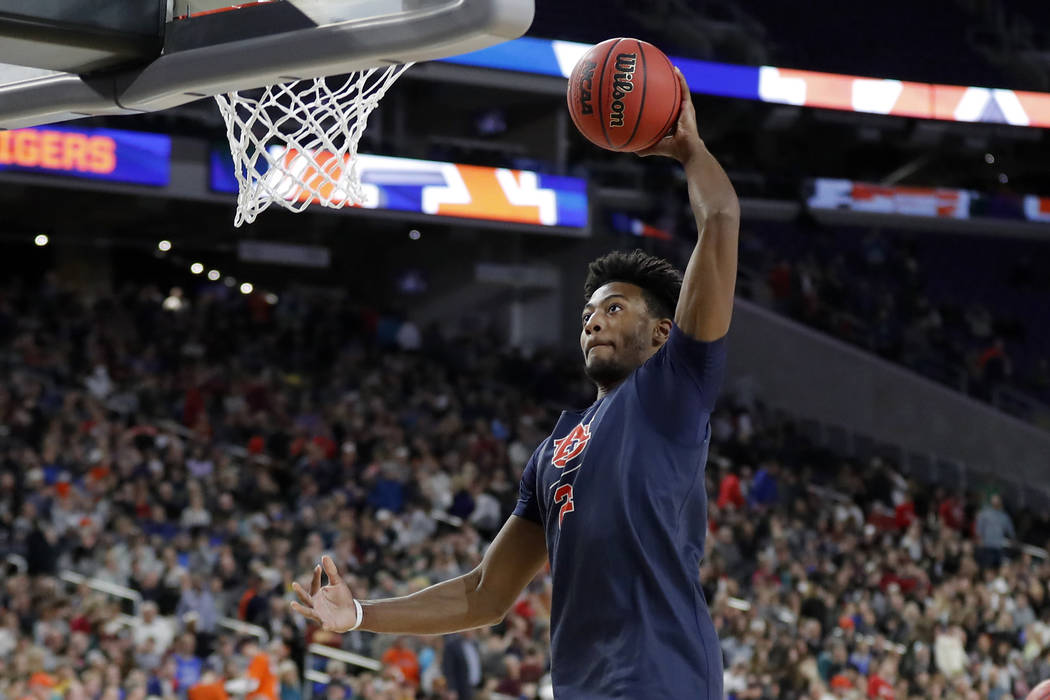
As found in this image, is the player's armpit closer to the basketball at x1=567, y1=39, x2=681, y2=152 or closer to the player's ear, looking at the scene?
the player's ear

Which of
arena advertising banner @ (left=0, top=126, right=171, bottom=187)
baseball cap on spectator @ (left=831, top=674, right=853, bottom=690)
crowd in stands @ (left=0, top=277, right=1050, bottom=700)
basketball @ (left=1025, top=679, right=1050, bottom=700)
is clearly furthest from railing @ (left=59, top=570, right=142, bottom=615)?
basketball @ (left=1025, top=679, right=1050, bottom=700)

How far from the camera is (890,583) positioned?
14.3 metres

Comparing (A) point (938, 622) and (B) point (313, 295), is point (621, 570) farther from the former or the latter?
(B) point (313, 295)

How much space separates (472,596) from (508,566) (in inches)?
4.7

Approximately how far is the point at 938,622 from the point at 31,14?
37.8ft

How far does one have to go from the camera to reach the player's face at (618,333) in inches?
119

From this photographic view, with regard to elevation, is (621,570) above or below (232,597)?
above

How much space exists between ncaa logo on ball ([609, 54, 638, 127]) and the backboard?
262 mm

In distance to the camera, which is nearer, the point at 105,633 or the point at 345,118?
the point at 345,118

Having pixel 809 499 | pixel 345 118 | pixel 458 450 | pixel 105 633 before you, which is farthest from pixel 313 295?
pixel 345 118

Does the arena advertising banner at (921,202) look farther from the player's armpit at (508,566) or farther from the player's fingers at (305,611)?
the player's fingers at (305,611)

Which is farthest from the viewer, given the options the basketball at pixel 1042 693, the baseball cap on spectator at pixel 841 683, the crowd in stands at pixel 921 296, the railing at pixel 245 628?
the crowd in stands at pixel 921 296

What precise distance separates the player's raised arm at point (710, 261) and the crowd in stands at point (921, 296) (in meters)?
18.8

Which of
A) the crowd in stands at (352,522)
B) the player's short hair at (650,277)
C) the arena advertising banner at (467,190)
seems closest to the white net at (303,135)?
the player's short hair at (650,277)
